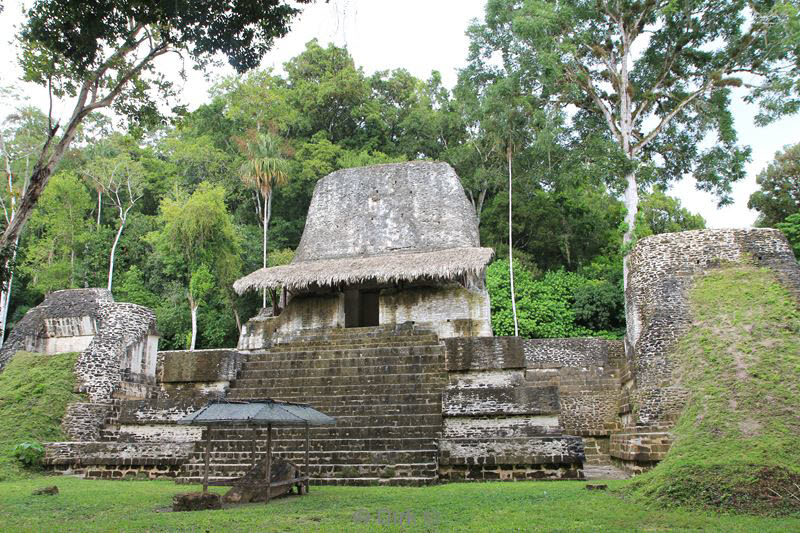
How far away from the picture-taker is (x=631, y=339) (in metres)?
12.0

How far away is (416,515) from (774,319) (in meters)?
8.06

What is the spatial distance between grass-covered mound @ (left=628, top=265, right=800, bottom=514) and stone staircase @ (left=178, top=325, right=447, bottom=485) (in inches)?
109

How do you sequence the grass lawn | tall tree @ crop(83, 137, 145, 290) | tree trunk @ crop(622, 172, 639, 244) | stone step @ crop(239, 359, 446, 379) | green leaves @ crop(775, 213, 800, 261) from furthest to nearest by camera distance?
tall tree @ crop(83, 137, 145, 290) → green leaves @ crop(775, 213, 800, 261) → tree trunk @ crop(622, 172, 639, 244) → stone step @ crop(239, 359, 446, 379) → the grass lawn

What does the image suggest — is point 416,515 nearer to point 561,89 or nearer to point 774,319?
point 774,319

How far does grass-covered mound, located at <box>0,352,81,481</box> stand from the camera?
365 inches

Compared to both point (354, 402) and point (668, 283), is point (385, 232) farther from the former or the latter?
point (668, 283)

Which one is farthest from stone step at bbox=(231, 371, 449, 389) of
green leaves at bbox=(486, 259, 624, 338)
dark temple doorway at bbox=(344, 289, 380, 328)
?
green leaves at bbox=(486, 259, 624, 338)

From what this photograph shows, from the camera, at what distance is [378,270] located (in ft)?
36.6

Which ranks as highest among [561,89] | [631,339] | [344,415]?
[561,89]

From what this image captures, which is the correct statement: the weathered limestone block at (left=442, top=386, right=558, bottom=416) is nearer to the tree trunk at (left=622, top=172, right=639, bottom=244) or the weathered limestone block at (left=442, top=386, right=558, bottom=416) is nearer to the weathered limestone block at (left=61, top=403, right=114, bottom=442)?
the weathered limestone block at (left=61, top=403, right=114, bottom=442)

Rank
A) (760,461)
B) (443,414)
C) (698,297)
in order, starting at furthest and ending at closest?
(698,297)
(443,414)
(760,461)

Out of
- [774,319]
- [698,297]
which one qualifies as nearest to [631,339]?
[698,297]

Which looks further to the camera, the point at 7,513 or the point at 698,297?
the point at 698,297

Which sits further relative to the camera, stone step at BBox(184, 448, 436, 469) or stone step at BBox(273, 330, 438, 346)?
stone step at BBox(273, 330, 438, 346)
